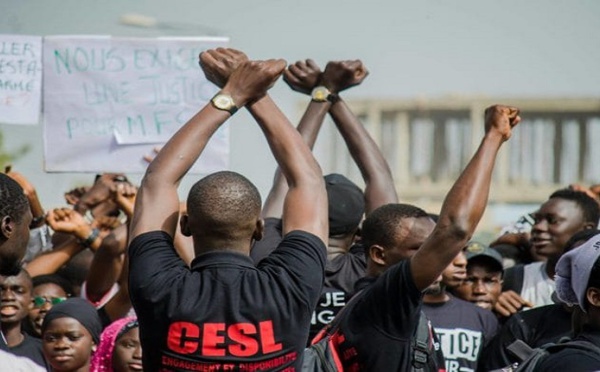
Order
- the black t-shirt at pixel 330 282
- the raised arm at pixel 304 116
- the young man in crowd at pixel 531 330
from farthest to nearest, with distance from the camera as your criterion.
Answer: the raised arm at pixel 304 116
the young man in crowd at pixel 531 330
the black t-shirt at pixel 330 282

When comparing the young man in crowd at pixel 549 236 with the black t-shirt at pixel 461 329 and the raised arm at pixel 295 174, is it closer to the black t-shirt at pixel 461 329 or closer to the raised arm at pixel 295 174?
the black t-shirt at pixel 461 329

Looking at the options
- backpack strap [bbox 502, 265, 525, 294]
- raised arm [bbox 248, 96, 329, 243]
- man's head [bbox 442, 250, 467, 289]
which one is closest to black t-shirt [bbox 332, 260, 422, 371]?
raised arm [bbox 248, 96, 329, 243]

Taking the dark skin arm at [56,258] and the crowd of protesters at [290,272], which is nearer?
the crowd of protesters at [290,272]

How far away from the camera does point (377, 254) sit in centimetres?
522

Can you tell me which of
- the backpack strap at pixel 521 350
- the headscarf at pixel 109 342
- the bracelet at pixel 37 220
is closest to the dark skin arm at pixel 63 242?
the bracelet at pixel 37 220

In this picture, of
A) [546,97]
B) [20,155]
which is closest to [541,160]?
[546,97]

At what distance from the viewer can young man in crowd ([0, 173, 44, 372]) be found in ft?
14.1

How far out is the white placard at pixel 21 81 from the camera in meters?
7.61

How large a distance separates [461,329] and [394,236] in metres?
1.26

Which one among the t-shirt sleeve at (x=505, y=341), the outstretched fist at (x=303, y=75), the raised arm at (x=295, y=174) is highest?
the outstretched fist at (x=303, y=75)

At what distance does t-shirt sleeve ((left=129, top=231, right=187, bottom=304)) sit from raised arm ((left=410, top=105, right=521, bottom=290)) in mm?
895

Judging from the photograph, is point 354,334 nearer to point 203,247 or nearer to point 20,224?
point 203,247

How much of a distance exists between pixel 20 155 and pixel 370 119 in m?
8.64

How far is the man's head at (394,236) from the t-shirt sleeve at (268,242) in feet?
1.51
